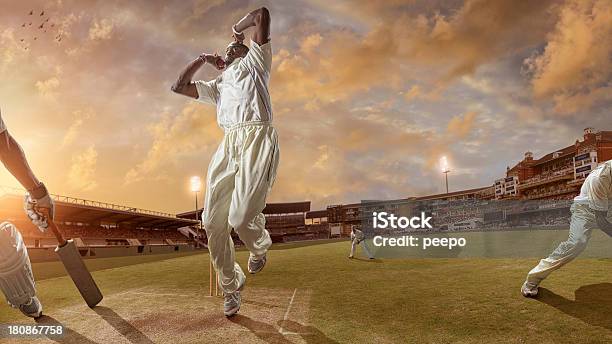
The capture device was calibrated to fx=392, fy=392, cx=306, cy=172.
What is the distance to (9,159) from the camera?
155 inches

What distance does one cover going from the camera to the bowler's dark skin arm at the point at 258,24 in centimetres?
466

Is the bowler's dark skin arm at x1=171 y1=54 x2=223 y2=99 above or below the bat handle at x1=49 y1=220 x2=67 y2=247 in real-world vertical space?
above

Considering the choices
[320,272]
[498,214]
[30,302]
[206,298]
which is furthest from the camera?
[498,214]

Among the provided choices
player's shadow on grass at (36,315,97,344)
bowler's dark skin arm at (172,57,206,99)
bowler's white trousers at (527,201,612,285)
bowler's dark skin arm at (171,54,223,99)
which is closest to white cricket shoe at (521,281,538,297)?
bowler's white trousers at (527,201,612,285)

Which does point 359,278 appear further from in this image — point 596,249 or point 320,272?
point 596,249

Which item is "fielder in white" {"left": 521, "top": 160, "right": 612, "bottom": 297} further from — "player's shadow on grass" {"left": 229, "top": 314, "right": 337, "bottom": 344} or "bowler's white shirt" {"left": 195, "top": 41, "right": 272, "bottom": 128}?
"bowler's white shirt" {"left": 195, "top": 41, "right": 272, "bottom": 128}

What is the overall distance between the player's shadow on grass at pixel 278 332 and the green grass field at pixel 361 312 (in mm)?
12

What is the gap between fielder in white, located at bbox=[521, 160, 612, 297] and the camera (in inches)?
210

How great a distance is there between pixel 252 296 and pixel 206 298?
2.55 feet

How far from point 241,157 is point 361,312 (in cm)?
275

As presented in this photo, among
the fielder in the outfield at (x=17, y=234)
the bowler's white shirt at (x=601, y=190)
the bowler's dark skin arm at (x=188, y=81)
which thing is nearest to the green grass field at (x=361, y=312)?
the fielder in the outfield at (x=17, y=234)

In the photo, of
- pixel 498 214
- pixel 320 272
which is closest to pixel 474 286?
pixel 320 272

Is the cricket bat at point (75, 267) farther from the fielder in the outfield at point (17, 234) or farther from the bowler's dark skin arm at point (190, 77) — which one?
the bowler's dark skin arm at point (190, 77)

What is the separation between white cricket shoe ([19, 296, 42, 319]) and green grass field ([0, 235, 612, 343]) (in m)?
0.15
